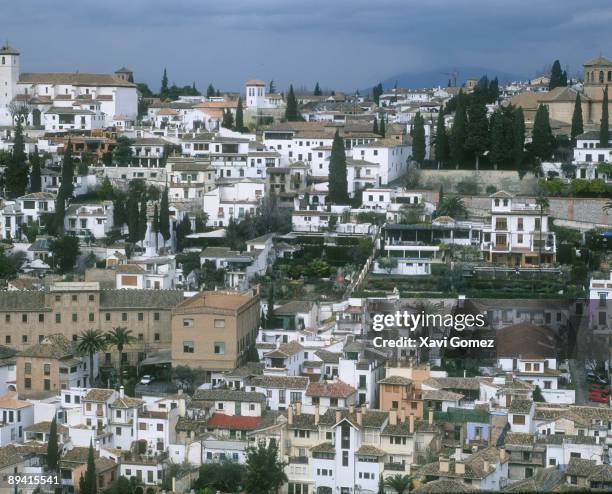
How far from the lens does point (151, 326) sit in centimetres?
3366

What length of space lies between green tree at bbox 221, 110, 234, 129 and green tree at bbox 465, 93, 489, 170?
28.3ft

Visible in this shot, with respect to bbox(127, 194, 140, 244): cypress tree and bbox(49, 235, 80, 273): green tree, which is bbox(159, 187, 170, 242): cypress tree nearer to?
bbox(127, 194, 140, 244): cypress tree

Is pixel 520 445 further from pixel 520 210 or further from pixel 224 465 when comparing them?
pixel 520 210

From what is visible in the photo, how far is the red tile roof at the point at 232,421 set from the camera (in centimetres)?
2831

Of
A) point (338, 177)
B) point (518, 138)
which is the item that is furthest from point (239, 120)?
point (518, 138)

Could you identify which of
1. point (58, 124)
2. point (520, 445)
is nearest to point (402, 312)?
point (520, 445)

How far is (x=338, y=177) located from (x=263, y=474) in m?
16.9

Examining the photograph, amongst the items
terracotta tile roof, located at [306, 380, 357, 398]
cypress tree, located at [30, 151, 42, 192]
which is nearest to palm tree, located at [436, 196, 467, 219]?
cypress tree, located at [30, 151, 42, 192]

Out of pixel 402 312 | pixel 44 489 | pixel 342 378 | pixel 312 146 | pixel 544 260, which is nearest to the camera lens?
pixel 44 489

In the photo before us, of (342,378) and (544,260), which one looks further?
(544,260)

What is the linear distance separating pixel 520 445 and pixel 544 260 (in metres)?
10.8

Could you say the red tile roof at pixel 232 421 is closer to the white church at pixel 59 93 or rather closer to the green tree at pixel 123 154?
the green tree at pixel 123 154

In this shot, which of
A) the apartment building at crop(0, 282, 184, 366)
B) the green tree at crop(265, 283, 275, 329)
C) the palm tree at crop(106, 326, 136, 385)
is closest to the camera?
the palm tree at crop(106, 326, 136, 385)

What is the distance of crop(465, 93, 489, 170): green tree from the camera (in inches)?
1709
